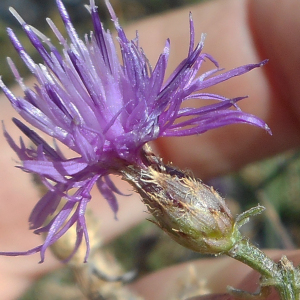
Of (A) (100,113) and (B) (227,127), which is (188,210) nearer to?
(A) (100,113)

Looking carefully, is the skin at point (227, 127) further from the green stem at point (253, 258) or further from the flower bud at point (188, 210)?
the flower bud at point (188, 210)

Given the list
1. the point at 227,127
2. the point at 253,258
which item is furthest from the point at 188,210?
the point at 227,127

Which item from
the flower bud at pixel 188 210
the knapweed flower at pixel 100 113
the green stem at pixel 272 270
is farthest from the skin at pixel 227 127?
the knapweed flower at pixel 100 113

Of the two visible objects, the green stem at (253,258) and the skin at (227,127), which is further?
the skin at (227,127)

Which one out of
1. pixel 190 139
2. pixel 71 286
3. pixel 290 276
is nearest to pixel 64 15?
pixel 290 276

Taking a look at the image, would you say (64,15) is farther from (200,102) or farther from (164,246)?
(164,246)

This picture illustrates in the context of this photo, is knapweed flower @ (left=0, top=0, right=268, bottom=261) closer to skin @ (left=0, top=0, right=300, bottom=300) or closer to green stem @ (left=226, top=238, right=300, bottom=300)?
green stem @ (left=226, top=238, right=300, bottom=300)

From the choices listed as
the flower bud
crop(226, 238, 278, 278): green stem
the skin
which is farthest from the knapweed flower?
the skin

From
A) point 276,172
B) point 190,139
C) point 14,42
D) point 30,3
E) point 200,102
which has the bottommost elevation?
point 276,172
